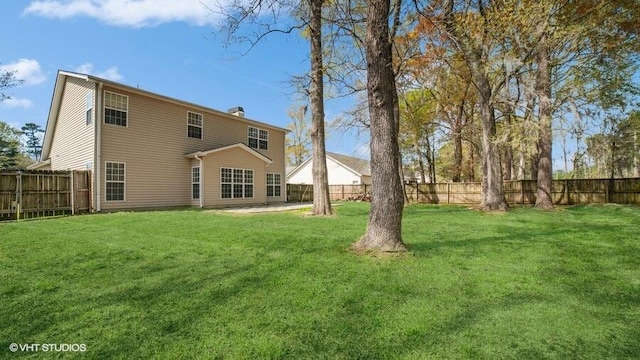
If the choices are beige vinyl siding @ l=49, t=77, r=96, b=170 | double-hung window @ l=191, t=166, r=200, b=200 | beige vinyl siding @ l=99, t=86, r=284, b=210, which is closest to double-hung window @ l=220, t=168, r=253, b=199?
beige vinyl siding @ l=99, t=86, r=284, b=210

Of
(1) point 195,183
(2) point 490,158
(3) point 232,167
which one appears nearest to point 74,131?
(1) point 195,183

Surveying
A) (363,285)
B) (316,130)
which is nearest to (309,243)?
(363,285)

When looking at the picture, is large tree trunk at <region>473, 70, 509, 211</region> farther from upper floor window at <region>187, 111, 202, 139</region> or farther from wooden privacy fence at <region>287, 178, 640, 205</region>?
upper floor window at <region>187, 111, 202, 139</region>

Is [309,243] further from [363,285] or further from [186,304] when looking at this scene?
[186,304]

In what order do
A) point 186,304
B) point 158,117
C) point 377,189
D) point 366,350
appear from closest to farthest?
point 366,350
point 186,304
point 377,189
point 158,117

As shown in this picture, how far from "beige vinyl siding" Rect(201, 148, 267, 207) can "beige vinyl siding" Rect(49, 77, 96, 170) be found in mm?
4533

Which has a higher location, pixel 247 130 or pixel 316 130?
pixel 247 130

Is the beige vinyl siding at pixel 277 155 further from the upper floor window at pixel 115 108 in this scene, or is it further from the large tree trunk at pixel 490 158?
the large tree trunk at pixel 490 158

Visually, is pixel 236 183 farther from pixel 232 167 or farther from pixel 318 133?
pixel 318 133

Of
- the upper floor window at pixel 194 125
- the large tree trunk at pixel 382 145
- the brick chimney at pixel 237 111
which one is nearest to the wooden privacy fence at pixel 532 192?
the brick chimney at pixel 237 111

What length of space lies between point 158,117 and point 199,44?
790 centimetres

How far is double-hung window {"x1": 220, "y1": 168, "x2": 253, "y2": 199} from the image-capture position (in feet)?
51.4

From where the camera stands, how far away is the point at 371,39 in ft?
16.0

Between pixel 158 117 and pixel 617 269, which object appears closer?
pixel 617 269
